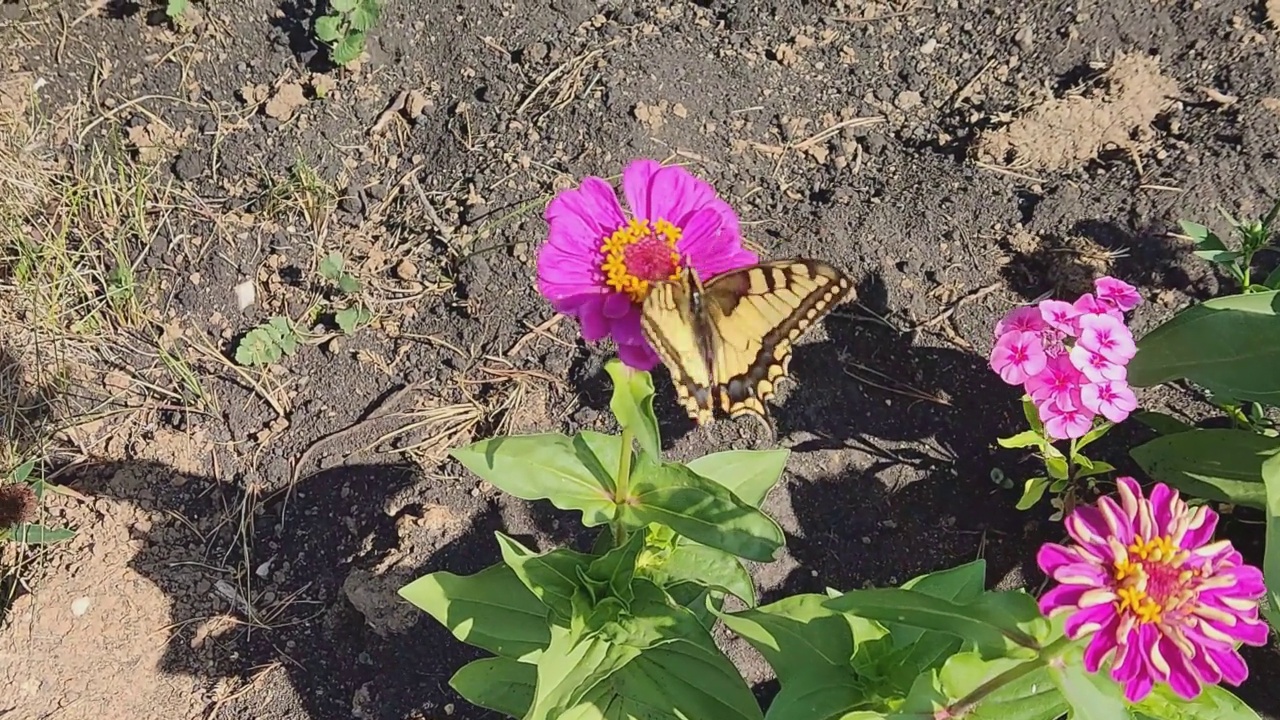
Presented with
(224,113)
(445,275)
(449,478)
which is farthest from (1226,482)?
(224,113)

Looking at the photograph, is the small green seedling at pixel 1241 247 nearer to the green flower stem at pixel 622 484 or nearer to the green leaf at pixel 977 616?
the green leaf at pixel 977 616

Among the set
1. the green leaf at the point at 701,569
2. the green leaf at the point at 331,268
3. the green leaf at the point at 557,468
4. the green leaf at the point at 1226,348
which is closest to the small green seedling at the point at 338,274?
the green leaf at the point at 331,268

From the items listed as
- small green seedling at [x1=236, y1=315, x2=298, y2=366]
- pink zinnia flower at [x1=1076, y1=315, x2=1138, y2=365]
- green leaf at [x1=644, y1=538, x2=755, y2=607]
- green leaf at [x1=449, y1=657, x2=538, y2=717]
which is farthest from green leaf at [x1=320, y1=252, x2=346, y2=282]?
pink zinnia flower at [x1=1076, y1=315, x2=1138, y2=365]

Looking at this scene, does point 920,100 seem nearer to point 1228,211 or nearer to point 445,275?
point 1228,211

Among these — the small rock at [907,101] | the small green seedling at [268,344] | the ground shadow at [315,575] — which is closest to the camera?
the ground shadow at [315,575]

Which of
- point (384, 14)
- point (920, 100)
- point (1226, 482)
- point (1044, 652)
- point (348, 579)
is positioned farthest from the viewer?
point (384, 14)

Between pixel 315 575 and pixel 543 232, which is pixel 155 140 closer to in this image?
pixel 543 232

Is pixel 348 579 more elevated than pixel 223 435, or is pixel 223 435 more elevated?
pixel 223 435
